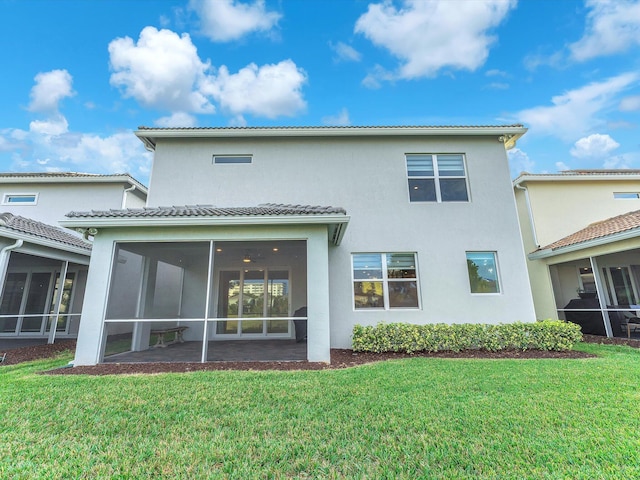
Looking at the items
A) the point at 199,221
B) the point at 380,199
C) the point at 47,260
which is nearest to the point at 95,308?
the point at 199,221

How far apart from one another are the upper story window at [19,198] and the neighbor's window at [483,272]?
58.4 ft

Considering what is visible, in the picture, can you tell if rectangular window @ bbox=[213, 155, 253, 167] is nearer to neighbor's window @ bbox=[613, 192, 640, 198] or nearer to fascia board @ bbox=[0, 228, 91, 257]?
fascia board @ bbox=[0, 228, 91, 257]

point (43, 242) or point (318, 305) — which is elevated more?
point (43, 242)

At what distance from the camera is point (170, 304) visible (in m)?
11.4

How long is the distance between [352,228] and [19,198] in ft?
48.2

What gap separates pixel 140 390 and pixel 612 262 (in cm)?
1839

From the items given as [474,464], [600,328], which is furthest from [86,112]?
[600,328]

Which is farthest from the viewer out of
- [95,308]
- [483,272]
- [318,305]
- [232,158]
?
[232,158]

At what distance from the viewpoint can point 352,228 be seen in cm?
956

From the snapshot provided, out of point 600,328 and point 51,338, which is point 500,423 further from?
point 51,338

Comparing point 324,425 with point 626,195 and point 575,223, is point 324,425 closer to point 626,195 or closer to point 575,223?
point 575,223

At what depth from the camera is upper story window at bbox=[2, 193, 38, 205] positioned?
1259 centimetres

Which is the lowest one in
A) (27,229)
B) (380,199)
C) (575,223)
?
(27,229)

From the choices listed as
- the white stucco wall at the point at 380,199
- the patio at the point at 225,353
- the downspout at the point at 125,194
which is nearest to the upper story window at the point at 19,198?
the downspout at the point at 125,194
